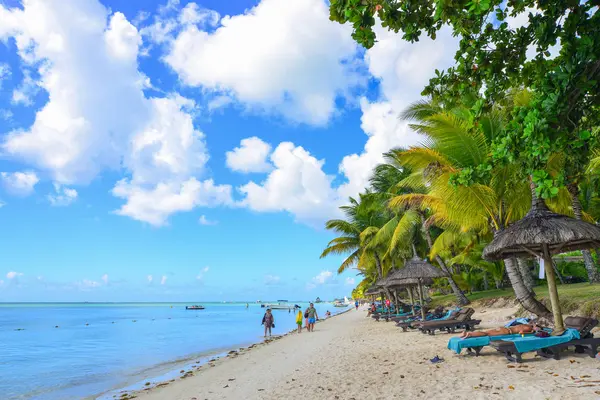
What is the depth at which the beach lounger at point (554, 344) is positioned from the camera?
6.64m

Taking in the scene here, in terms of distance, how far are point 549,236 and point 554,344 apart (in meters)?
1.86

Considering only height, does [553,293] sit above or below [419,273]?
below

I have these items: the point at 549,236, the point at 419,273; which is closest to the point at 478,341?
the point at 549,236

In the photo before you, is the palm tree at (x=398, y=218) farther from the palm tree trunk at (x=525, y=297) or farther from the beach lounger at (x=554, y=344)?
the beach lounger at (x=554, y=344)

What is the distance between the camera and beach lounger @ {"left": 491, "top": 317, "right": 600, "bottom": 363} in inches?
261

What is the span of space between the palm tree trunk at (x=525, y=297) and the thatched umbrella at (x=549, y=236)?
1.87 meters

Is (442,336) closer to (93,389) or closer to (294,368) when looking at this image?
(294,368)

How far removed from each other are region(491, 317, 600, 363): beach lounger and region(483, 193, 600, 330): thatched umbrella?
1.31 ft

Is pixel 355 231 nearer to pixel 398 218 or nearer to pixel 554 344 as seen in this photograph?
pixel 398 218

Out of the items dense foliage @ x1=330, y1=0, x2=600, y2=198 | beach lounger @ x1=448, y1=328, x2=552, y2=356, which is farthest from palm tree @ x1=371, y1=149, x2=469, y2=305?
dense foliage @ x1=330, y1=0, x2=600, y2=198

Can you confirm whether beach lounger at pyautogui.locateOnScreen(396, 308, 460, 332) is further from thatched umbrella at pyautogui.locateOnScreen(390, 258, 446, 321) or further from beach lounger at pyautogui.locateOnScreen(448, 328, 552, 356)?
beach lounger at pyautogui.locateOnScreen(448, 328, 552, 356)

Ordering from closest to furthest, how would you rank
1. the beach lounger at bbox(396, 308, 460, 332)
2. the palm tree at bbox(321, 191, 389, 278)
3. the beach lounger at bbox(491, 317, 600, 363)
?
the beach lounger at bbox(491, 317, 600, 363) < the beach lounger at bbox(396, 308, 460, 332) < the palm tree at bbox(321, 191, 389, 278)

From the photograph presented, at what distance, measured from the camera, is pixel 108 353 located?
19906 millimetres

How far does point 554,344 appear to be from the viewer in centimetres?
666
